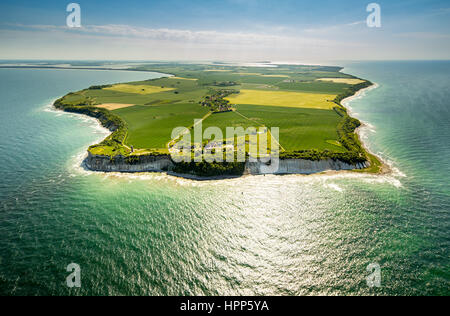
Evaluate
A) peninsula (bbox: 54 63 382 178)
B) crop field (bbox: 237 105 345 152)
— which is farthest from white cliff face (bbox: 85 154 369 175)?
crop field (bbox: 237 105 345 152)

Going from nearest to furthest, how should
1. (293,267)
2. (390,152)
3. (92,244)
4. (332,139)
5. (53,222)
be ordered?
(293,267) → (92,244) → (53,222) → (390,152) → (332,139)

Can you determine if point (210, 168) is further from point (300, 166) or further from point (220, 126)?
point (220, 126)

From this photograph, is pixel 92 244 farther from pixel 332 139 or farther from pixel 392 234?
pixel 332 139

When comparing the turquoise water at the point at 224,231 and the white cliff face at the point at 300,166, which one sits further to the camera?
the white cliff face at the point at 300,166

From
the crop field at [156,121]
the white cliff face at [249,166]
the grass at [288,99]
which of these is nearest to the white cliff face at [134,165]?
the white cliff face at [249,166]

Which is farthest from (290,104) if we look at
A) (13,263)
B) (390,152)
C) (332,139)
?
(13,263)

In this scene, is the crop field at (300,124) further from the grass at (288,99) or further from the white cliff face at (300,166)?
the grass at (288,99)
